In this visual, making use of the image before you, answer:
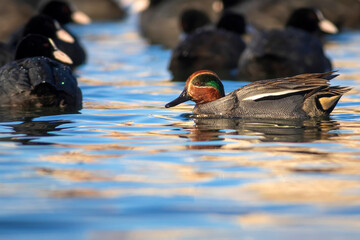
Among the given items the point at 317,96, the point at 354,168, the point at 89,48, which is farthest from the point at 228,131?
the point at 89,48

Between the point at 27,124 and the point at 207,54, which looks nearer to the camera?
the point at 27,124

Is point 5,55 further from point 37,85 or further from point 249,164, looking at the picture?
point 249,164

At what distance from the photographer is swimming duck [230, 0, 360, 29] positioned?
2322 centimetres

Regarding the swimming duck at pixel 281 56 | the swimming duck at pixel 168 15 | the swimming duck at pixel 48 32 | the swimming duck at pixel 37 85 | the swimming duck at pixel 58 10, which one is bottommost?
the swimming duck at pixel 37 85

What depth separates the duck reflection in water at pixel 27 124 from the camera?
8.57m

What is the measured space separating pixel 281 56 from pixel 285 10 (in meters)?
8.93

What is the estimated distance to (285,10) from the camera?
2319cm

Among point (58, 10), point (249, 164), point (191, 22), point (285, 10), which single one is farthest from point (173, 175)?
point (285, 10)

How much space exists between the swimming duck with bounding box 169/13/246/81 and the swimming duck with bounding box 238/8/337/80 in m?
0.57

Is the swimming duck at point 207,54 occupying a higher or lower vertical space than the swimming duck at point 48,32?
lower

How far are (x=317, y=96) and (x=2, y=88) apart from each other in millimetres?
4110

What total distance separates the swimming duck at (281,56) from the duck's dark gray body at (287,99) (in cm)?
484

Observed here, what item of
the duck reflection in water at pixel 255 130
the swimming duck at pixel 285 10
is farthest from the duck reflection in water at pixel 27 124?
the swimming duck at pixel 285 10

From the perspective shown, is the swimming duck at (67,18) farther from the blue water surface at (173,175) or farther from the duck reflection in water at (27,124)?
the duck reflection in water at (27,124)
